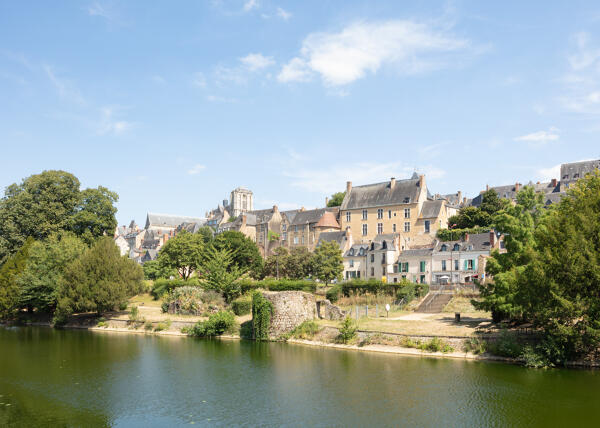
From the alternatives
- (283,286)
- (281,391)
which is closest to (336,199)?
(283,286)

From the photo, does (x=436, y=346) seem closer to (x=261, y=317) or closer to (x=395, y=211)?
(x=261, y=317)

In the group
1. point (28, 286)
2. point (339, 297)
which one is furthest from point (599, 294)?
point (28, 286)

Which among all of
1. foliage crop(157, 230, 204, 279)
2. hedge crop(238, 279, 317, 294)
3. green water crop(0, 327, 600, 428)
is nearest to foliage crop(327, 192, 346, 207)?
foliage crop(157, 230, 204, 279)

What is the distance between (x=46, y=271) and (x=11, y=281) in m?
3.72

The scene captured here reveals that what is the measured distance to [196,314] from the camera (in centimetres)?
4150

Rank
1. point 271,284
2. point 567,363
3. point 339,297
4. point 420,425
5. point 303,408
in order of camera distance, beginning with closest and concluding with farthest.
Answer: point 420,425
point 303,408
point 567,363
point 339,297
point 271,284

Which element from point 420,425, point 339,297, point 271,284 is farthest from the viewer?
point 271,284

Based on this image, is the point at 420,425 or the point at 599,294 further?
the point at 599,294

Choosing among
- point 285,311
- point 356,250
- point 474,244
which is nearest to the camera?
point 285,311

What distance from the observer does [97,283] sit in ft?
135

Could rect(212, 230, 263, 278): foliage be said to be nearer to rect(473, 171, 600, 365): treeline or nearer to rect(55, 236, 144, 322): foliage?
rect(55, 236, 144, 322): foliage

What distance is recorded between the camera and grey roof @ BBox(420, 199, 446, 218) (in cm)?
6581

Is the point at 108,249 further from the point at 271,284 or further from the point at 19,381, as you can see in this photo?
the point at 19,381

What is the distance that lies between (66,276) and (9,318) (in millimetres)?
10851
